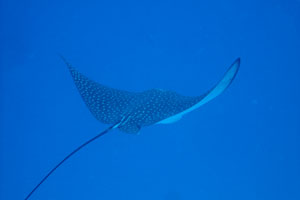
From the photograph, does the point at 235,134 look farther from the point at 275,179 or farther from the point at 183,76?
the point at 183,76

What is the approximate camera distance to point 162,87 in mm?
7527

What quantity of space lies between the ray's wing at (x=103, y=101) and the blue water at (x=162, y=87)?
8.77ft

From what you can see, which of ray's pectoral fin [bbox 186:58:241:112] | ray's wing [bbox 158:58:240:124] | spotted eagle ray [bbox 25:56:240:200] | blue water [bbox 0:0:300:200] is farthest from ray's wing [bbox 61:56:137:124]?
blue water [bbox 0:0:300:200]

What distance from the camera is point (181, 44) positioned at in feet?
26.7

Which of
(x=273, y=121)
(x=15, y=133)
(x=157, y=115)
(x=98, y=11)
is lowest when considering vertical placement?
(x=15, y=133)

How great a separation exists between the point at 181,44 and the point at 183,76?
898mm

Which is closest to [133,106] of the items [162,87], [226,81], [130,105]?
[130,105]

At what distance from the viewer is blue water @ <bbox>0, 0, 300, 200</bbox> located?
6.76 meters

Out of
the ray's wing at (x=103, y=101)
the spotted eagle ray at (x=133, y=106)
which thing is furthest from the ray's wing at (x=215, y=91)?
the ray's wing at (x=103, y=101)

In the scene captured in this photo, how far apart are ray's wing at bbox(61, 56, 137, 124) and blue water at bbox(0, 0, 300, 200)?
2.67m

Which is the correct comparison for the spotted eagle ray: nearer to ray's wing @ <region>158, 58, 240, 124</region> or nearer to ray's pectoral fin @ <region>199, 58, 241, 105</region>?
ray's wing @ <region>158, 58, 240, 124</region>

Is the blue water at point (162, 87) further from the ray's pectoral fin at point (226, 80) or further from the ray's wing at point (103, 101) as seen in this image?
the ray's pectoral fin at point (226, 80)

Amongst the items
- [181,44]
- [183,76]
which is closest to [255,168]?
[183,76]

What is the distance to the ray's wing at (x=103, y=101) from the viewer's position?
4.21 m
